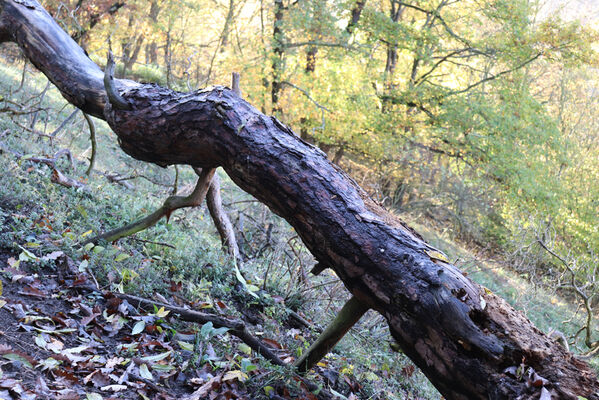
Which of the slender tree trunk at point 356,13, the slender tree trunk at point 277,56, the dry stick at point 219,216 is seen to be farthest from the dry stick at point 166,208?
the slender tree trunk at point 356,13

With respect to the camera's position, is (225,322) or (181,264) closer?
(225,322)

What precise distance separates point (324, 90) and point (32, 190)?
9522 mm

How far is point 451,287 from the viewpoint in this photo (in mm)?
2371

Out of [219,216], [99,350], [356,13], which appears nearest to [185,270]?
[219,216]

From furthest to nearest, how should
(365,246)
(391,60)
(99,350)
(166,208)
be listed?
(391,60) < (166,208) < (99,350) < (365,246)

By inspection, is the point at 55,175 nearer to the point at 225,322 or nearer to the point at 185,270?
the point at 185,270

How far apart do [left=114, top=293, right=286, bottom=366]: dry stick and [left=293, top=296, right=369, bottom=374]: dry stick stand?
168mm

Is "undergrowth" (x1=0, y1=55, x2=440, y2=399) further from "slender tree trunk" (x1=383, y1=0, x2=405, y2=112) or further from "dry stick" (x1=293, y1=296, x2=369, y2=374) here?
"slender tree trunk" (x1=383, y1=0, x2=405, y2=112)

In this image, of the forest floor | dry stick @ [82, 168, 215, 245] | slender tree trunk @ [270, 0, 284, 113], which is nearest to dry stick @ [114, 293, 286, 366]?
the forest floor

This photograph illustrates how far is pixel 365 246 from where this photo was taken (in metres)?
2.64

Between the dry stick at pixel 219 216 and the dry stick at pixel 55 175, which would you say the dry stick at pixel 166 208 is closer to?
the dry stick at pixel 219 216

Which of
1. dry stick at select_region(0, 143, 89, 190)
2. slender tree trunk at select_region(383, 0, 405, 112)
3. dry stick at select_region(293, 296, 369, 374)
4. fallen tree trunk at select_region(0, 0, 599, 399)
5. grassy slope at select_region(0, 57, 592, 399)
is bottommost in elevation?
dry stick at select_region(0, 143, 89, 190)

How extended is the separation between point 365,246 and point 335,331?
62 cm

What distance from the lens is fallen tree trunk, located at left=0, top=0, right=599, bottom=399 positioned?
7.24 ft
